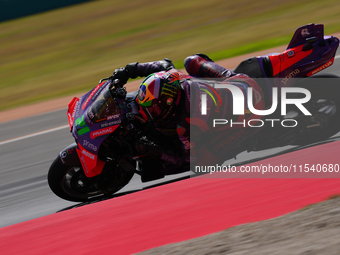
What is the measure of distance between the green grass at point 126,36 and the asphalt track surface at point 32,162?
241 cm

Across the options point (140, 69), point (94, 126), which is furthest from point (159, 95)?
point (140, 69)

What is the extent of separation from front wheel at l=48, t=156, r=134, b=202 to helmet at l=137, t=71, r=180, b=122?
0.80 meters

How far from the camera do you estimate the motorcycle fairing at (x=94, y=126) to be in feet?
12.6

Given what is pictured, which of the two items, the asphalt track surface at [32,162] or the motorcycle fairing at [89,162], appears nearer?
the motorcycle fairing at [89,162]

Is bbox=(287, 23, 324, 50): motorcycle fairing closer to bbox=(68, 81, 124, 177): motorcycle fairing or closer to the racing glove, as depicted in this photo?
the racing glove

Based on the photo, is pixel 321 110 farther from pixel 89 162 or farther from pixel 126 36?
pixel 126 36

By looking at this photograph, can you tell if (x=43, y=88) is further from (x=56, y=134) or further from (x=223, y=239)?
(x=223, y=239)

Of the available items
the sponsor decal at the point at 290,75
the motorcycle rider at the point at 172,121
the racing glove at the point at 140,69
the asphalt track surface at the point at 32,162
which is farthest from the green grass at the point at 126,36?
the motorcycle rider at the point at 172,121

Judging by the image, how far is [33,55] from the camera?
1458cm

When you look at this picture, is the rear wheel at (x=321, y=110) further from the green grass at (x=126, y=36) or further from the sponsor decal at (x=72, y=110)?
the green grass at (x=126, y=36)

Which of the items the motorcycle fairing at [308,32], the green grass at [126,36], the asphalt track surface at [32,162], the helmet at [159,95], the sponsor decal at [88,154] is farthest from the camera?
Result: the green grass at [126,36]

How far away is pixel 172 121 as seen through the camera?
4055 mm

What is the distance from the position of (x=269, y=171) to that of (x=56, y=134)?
4.20m

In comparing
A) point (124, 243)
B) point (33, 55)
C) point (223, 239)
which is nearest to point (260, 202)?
point (223, 239)
